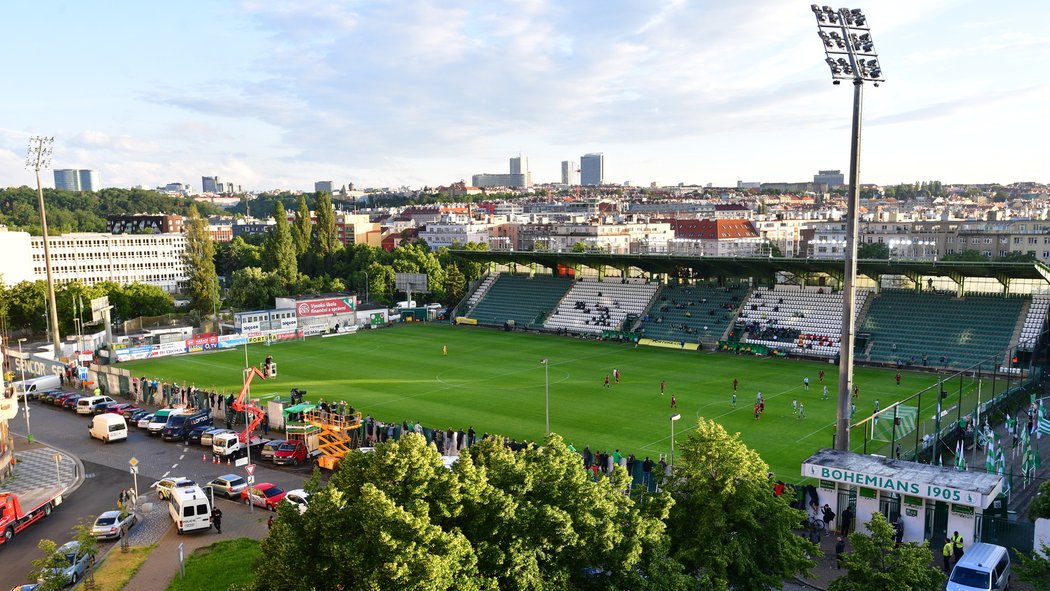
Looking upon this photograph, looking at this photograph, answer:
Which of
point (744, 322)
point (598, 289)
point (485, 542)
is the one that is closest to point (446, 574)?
point (485, 542)

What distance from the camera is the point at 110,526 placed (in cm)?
2358

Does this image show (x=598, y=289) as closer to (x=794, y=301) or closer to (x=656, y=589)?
(x=794, y=301)

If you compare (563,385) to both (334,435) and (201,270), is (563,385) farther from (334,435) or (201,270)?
(201,270)

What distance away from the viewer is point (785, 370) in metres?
49.7

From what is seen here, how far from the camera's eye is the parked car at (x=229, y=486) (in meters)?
27.1

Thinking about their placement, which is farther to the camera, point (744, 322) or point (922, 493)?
point (744, 322)

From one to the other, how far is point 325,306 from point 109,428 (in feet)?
115

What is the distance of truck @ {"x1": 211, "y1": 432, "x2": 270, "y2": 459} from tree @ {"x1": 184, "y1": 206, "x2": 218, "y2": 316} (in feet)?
158

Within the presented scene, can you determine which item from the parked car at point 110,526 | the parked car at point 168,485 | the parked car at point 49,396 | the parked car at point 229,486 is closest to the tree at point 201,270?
the parked car at point 49,396

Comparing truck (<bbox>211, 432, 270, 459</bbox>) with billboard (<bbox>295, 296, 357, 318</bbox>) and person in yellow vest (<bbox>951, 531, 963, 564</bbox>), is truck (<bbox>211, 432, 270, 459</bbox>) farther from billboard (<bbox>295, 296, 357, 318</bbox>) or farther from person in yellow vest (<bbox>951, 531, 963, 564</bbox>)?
billboard (<bbox>295, 296, 357, 318</bbox>)

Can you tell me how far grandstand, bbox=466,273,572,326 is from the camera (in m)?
71.6

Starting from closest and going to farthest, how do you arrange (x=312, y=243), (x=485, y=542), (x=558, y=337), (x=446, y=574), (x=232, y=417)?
(x=446, y=574) → (x=485, y=542) → (x=232, y=417) → (x=558, y=337) → (x=312, y=243)

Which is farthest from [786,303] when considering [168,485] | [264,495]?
[168,485]

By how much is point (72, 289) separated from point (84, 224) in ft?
341
